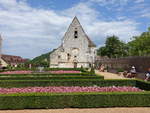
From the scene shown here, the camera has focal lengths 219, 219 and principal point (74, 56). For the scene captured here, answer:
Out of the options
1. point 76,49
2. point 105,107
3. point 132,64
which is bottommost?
point 105,107

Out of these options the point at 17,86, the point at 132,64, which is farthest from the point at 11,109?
the point at 132,64

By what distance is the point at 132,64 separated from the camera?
107 ft

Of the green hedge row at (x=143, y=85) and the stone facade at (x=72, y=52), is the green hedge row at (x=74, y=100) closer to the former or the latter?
the green hedge row at (x=143, y=85)

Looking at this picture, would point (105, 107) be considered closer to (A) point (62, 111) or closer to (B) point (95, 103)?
(B) point (95, 103)

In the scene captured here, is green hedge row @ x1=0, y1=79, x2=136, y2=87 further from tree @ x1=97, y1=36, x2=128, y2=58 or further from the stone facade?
tree @ x1=97, y1=36, x2=128, y2=58

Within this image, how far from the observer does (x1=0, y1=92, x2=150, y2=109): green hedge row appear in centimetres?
945

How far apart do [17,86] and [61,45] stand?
115 feet

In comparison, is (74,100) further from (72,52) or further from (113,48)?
(113,48)

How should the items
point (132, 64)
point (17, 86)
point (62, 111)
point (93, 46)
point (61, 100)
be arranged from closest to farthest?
point (62, 111)
point (61, 100)
point (17, 86)
point (132, 64)
point (93, 46)

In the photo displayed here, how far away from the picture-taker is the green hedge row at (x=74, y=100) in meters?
9.45

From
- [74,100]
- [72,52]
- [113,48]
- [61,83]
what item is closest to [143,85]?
[61,83]

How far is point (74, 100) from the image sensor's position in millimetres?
9703

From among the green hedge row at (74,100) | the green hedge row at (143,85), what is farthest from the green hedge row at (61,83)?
the green hedge row at (74,100)

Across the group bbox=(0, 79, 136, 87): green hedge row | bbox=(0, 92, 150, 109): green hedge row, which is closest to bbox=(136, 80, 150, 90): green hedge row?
bbox=(0, 79, 136, 87): green hedge row
